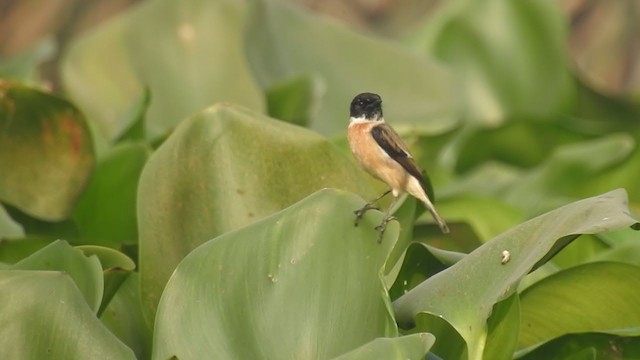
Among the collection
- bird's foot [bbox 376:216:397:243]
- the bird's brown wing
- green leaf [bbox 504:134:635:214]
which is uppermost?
bird's foot [bbox 376:216:397:243]

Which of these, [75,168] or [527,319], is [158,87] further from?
[527,319]

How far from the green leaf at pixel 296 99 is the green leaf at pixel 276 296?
1.32m

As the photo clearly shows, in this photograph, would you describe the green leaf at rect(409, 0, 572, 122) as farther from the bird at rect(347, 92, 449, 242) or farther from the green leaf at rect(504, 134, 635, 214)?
the bird at rect(347, 92, 449, 242)

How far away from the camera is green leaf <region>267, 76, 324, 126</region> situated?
334 centimetres

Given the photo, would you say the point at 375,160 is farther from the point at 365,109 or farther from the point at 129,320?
the point at 129,320

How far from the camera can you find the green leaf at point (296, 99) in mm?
3342

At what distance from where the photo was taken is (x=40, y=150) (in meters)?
2.88

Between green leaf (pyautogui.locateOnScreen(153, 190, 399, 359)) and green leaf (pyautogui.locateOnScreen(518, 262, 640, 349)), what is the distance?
1.09 feet

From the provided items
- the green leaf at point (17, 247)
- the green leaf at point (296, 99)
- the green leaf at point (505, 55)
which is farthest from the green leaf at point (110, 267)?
the green leaf at point (505, 55)

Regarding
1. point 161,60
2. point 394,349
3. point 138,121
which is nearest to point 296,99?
point 138,121

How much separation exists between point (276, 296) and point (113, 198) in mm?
1008

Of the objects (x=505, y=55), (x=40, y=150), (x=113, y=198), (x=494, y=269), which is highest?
(x=494, y=269)

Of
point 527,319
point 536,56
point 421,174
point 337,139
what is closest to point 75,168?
point 337,139

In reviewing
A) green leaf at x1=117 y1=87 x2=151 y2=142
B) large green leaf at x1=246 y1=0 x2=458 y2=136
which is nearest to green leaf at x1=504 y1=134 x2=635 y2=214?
large green leaf at x1=246 y1=0 x2=458 y2=136
